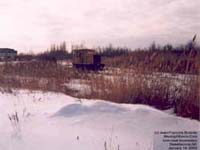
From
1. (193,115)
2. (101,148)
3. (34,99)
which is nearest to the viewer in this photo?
(101,148)

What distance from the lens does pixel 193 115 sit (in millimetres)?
Answer: 2592

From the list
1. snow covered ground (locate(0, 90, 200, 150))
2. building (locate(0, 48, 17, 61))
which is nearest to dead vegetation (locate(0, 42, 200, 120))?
snow covered ground (locate(0, 90, 200, 150))

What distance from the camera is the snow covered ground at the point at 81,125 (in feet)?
6.63

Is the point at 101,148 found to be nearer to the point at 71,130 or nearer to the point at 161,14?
the point at 71,130

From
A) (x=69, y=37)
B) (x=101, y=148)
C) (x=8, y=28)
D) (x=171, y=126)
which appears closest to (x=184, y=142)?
(x=171, y=126)

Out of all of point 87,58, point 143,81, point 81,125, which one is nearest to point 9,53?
point 81,125

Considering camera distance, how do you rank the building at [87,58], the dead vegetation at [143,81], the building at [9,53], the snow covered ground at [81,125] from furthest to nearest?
the building at [87,58]
the dead vegetation at [143,81]
the building at [9,53]
the snow covered ground at [81,125]

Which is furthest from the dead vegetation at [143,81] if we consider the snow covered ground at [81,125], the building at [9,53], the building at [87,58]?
the building at [9,53]

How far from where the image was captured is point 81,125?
2271mm

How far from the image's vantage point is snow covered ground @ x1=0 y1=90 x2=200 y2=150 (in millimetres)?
2020

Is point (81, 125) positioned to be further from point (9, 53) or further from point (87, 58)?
point (87, 58)

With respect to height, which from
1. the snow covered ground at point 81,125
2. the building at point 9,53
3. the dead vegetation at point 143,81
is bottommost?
the snow covered ground at point 81,125

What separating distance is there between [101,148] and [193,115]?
91 centimetres

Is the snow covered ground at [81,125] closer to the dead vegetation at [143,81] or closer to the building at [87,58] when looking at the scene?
the dead vegetation at [143,81]
